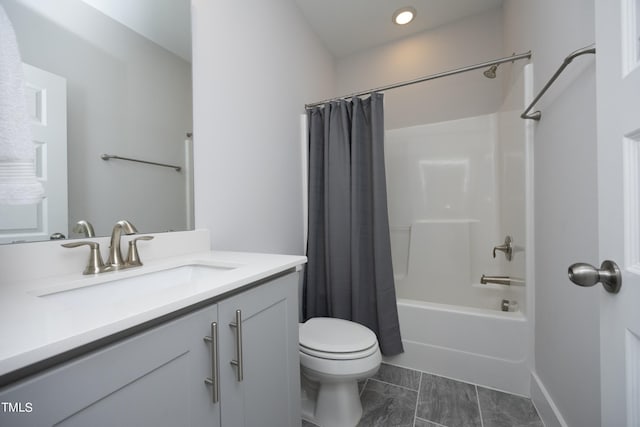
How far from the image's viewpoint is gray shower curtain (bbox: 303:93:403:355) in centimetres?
163

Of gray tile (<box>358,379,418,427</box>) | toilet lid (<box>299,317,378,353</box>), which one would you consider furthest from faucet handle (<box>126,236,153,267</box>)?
gray tile (<box>358,379,418,427</box>)

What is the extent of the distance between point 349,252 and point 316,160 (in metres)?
0.69

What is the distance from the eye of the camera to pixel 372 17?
2.06 meters

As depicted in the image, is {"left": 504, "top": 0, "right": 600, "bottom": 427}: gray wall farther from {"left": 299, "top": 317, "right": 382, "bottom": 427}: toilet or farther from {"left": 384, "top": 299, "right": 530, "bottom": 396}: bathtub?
{"left": 299, "top": 317, "right": 382, "bottom": 427}: toilet

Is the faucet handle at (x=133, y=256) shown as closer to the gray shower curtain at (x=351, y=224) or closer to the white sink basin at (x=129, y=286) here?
→ the white sink basin at (x=129, y=286)

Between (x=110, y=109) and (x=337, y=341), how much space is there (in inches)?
51.4

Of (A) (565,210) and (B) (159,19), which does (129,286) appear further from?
(A) (565,210)

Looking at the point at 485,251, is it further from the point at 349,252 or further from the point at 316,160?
the point at 316,160

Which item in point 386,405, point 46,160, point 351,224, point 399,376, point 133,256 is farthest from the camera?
point 351,224

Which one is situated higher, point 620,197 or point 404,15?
point 404,15

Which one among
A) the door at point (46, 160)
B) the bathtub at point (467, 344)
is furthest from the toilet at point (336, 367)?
the door at point (46, 160)

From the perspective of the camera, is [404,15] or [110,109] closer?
[110,109]

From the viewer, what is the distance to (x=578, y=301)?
3.08 ft

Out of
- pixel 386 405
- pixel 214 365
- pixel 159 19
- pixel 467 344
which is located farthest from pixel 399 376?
pixel 159 19
